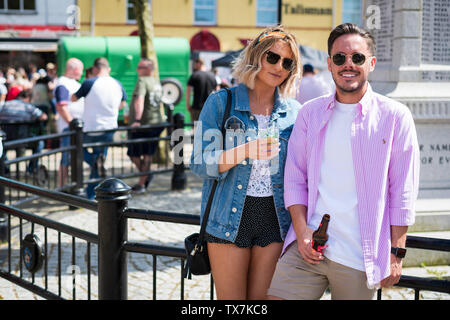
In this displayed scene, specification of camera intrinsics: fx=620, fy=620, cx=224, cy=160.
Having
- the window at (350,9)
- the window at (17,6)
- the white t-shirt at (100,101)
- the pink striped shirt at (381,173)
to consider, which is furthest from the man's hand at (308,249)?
the window at (350,9)

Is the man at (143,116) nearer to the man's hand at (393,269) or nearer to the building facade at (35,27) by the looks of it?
the man's hand at (393,269)

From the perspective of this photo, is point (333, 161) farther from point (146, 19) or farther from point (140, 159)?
point (146, 19)

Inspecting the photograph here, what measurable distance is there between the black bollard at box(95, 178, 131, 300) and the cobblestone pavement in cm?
48

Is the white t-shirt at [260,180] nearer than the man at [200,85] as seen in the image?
Yes

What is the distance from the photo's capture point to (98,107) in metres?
8.96

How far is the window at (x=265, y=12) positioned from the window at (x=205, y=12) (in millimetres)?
2027

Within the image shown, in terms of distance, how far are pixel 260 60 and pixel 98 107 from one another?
634cm

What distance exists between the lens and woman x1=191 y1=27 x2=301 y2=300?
2.89 meters

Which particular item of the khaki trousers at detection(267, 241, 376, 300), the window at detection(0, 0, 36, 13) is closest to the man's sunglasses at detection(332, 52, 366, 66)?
the khaki trousers at detection(267, 241, 376, 300)

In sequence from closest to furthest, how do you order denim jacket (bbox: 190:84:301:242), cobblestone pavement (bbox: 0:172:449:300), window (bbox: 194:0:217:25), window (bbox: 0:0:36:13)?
denim jacket (bbox: 190:84:301:242)
cobblestone pavement (bbox: 0:172:449:300)
window (bbox: 0:0:36:13)
window (bbox: 194:0:217:25)

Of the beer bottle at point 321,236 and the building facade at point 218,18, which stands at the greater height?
the building facade at point 218,18

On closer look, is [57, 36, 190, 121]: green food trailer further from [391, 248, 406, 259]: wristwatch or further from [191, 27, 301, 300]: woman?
[391, 248, 406, 259]: wristwatch

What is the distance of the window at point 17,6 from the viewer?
84.6 ft
